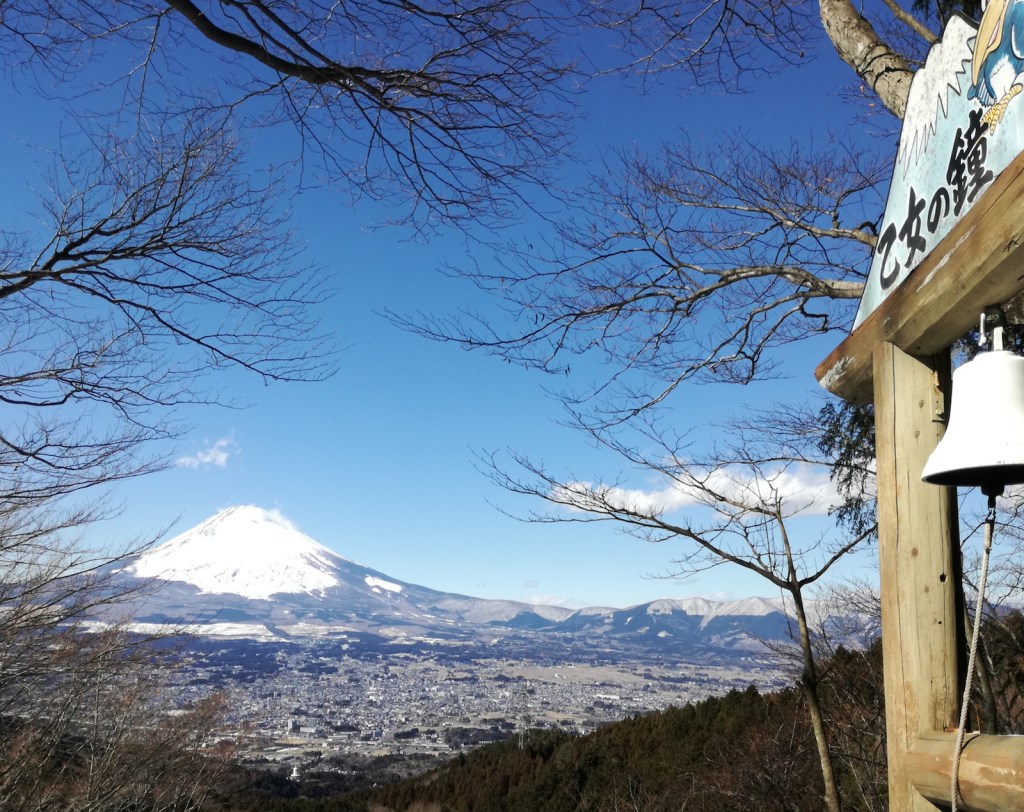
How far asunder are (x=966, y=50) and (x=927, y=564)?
1.19 m

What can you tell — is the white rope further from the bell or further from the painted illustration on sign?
the painted illustration on sign

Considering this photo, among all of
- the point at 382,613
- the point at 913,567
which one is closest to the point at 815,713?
the point at 913,567

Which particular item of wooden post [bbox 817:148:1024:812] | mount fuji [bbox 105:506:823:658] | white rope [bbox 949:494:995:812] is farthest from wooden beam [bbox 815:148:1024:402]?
mount fuji [bbox 105:506:823:658]

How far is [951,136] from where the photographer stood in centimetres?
178

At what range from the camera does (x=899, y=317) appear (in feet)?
6.17

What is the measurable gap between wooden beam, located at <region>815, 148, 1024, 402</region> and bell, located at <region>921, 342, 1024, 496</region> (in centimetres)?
13

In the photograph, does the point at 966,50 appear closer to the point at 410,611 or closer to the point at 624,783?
the point at 624,783

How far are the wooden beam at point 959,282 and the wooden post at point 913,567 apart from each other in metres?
0.09

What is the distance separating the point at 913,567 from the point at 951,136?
101 cm

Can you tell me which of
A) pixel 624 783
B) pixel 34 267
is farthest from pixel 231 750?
pixel 34 267

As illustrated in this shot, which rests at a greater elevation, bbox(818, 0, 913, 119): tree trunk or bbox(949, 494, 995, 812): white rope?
bbox(818, 0, 913, 119): tree trunk

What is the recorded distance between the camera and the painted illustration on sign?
5.05 ft

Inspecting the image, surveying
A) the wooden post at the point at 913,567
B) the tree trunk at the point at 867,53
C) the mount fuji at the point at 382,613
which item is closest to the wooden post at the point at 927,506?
the wooden post at the point at 913,567

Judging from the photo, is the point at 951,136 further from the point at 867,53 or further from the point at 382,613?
the point at 382,613
